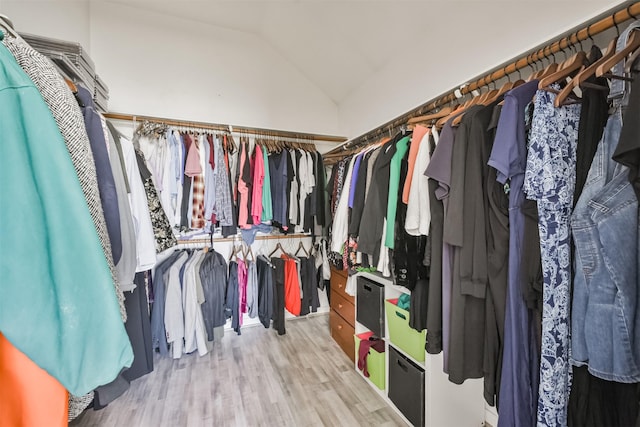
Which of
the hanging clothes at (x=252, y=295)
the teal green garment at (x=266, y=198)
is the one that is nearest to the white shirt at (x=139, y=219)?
the teal green garment at (x=266, y=198)

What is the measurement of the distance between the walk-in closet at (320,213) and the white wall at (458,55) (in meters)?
0.01

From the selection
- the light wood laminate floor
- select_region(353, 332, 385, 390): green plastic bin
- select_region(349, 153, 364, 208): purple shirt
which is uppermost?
select_region(349, 153, 364, 208): purple shirt

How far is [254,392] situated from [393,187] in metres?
1.78

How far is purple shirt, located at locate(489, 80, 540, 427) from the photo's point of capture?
33.8 inches

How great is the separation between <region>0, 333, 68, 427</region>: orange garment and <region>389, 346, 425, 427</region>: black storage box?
1.55 metres

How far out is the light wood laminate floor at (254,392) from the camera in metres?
1.67

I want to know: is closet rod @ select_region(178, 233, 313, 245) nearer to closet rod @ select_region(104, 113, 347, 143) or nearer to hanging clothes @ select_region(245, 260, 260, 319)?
hanging clothes @ select_region(245, 260, 260, 319)

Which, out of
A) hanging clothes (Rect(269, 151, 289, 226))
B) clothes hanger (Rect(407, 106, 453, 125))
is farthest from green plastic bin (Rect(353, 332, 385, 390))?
clothes hanger (Rect(407, 106, 453, 125))

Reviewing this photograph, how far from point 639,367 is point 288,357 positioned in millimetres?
2237

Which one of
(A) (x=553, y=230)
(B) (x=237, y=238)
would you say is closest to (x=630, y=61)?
(A) (x=553, y=230)

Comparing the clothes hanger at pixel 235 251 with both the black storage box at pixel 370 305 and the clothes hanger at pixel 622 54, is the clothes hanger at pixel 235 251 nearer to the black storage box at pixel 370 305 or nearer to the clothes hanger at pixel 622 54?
the black storage box at pixel 370 305

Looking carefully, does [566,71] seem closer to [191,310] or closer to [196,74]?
[191,310]

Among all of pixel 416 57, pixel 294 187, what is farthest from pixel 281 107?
pixel 416 57

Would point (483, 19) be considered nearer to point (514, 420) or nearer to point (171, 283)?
Answer: point (514, 420)
